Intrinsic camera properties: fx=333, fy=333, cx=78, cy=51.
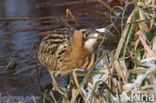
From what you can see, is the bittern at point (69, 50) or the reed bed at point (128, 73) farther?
the bittern at point (69, 50)

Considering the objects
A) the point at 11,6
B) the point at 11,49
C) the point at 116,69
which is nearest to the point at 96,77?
the point at 116,69

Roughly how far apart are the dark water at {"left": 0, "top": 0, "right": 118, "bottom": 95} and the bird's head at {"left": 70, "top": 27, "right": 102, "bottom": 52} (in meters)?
0.43

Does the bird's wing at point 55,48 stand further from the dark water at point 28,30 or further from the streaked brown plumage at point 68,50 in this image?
the dark water at point 28,30

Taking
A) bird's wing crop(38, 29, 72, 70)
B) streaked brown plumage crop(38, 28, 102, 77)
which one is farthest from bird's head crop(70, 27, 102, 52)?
bird's wing crop(38, 29, 72, 70)

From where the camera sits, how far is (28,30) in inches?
178

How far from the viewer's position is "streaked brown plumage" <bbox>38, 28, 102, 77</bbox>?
2671 mm

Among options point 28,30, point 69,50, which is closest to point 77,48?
point 69,50

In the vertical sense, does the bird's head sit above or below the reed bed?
above

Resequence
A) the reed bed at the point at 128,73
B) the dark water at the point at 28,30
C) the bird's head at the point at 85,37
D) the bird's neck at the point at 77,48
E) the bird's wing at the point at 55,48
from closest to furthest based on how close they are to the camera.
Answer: the reed bed at the point at 128,73 → the bird's head at the point at 85,37 → the bird's neck at the point at 77,48 → the bird's wing at the point at 55,48 → the dark water at the point at 28,30

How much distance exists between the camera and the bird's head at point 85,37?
8.53ft

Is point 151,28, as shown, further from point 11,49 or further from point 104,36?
point 11,49

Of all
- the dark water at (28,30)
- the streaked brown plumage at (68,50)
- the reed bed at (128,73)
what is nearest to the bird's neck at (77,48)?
the streaked brown plumage at (68,50)

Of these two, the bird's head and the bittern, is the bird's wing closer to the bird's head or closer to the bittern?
the bittern

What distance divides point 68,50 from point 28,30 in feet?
5.87
